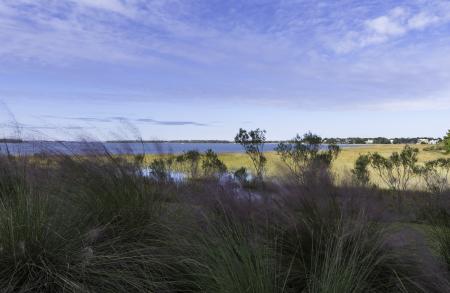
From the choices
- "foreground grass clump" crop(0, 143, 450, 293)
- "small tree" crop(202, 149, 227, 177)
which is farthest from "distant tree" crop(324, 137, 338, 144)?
"foreground grass clump" crop(0, 143, 450, 293)

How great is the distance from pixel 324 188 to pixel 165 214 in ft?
4.60

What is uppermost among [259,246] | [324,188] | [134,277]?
[324,188]

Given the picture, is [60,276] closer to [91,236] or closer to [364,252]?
[91,236]

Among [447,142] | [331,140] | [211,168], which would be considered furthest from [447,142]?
[211,168]

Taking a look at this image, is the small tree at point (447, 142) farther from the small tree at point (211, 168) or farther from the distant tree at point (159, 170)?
the distant tree at point (159, 170)

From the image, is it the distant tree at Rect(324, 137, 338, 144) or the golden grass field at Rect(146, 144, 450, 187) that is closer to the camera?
the golden grass field at Rect(146, 144, 450, 187)

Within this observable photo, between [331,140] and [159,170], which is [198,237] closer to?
[159,170]

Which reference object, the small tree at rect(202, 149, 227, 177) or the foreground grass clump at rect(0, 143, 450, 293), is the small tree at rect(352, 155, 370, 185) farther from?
the small tree at rect(202, 149, 227, 177)

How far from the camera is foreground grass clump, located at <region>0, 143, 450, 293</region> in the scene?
112 inches

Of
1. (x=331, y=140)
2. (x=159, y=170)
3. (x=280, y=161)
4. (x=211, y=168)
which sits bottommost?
(x=211, y=168)

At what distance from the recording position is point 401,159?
1656 centimetres

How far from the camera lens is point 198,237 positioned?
3.30 m

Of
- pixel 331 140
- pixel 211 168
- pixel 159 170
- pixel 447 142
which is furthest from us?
pixel 447 142

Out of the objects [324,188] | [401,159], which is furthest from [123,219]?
[401,159]
